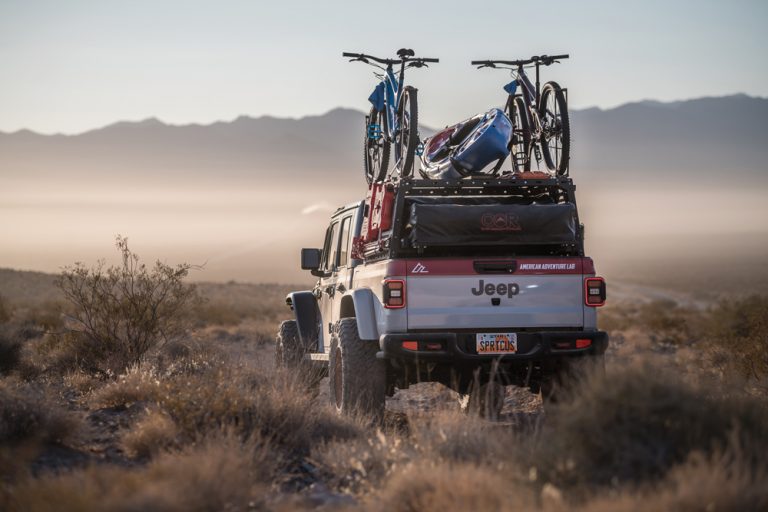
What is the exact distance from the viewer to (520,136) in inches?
460

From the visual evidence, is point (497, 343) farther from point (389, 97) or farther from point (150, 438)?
point (389, 97)

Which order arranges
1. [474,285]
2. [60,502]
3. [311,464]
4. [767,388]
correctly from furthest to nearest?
[767,388] → [474,285] → [311,464] → [60,502]

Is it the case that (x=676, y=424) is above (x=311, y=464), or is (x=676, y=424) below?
above

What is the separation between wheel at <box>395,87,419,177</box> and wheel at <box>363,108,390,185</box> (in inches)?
16.2

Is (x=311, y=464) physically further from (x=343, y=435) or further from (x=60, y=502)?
(x=60, y=502)

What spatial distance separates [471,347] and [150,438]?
10.2 feet

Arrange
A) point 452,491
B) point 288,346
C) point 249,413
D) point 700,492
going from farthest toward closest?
point 288,346
point 249,413
point 452,491
point 700,492

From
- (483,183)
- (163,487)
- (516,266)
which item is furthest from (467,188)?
(163,487)

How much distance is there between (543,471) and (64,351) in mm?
10985

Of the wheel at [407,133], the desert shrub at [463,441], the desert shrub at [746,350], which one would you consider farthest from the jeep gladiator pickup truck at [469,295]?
the desert shrub at [746,350]

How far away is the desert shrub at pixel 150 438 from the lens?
741 cm

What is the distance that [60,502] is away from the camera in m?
5.20

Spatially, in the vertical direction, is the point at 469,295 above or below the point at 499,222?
below

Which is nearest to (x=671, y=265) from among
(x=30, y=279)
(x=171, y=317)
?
(x=30, y=279)
